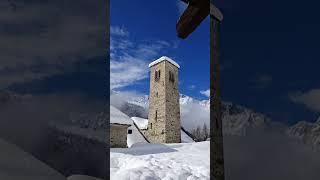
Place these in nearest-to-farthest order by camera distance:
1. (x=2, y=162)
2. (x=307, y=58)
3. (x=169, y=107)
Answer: (x=307, y=58) < (x=2, y=162) < (x=169, y=107)

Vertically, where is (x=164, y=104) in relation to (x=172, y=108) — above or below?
above

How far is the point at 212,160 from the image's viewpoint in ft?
6.84

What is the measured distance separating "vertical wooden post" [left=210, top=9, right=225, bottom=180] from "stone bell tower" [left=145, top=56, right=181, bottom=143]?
12522mm

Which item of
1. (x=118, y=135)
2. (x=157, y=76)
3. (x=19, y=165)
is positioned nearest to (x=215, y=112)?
(x=19, y=165)

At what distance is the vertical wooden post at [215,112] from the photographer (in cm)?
200

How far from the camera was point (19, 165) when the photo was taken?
176 cm

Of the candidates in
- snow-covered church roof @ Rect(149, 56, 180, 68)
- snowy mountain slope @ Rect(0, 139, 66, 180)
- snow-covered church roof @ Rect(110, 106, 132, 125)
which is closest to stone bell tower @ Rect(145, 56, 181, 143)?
snow-covered church roof @ Rect(149, 56, 180, 68)

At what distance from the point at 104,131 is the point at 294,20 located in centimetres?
167

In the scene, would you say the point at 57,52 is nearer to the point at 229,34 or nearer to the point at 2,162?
the point at 2,162

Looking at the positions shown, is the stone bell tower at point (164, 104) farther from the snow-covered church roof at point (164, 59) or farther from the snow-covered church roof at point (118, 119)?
the snow-covered church roof at point (118, 119)

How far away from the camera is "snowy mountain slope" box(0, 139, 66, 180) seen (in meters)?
1.70

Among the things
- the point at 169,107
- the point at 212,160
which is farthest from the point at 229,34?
the point at 169,107

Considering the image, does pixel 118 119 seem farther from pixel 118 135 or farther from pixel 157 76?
pixel 157 76

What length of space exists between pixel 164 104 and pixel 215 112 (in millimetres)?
12901
